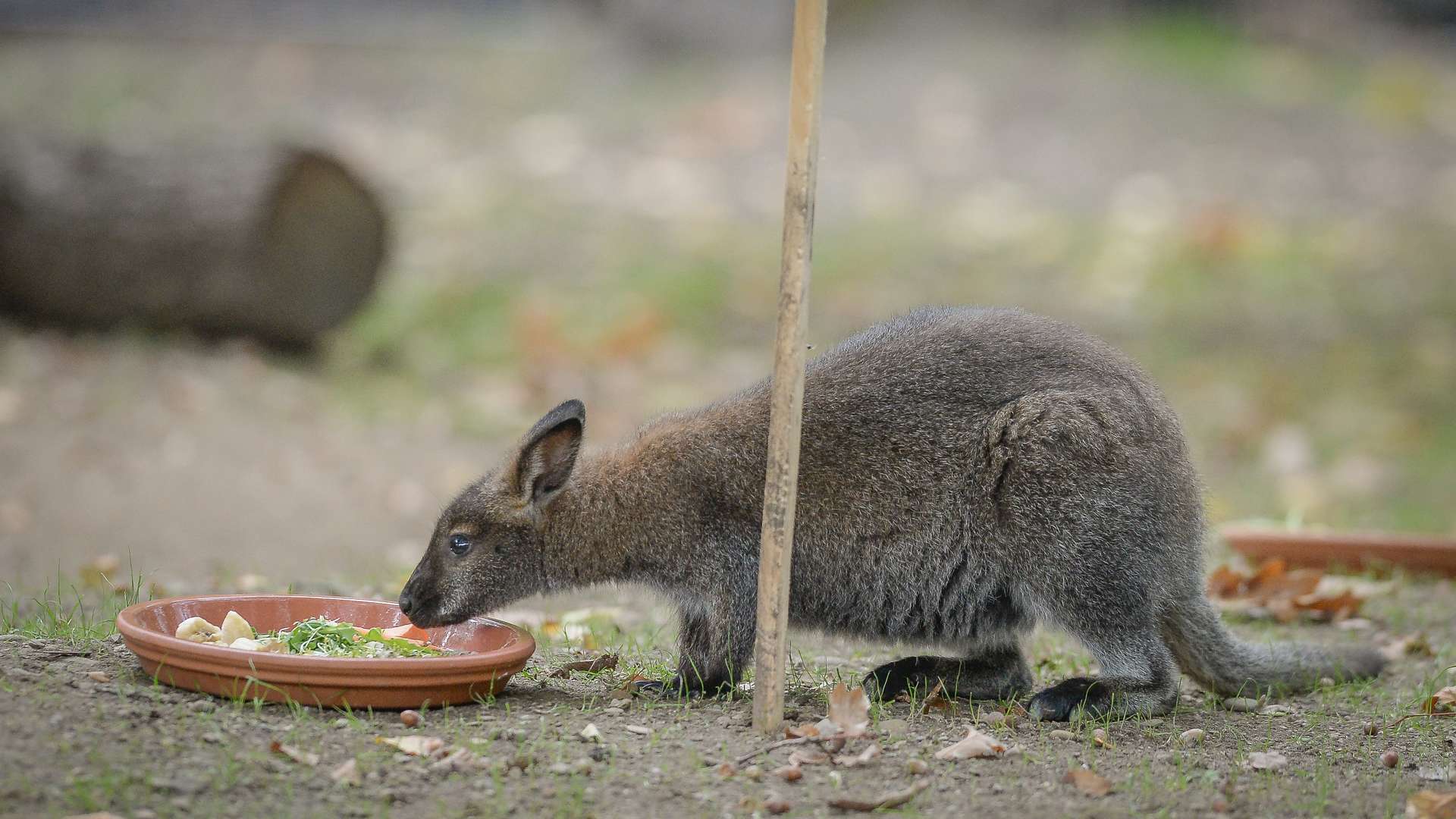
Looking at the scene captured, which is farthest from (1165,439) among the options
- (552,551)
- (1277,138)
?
(1277,138)

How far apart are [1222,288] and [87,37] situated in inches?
432

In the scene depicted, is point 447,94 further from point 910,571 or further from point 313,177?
point 910,571

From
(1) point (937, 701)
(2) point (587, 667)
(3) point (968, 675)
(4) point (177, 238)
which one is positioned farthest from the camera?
(4) point (177, 238)

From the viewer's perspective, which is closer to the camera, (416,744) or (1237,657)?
(416,744)

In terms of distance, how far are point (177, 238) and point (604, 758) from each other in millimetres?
7142

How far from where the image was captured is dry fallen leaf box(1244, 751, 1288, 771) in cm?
431

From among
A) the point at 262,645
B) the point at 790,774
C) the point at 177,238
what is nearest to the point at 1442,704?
the point at 790,774

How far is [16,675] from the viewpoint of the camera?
4.20 m

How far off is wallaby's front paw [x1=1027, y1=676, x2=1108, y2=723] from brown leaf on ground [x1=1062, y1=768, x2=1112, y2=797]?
0.70m

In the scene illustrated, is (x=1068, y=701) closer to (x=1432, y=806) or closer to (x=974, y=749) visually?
(x=974, y=749)

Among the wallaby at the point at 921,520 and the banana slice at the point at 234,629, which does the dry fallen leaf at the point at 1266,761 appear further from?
the banana slice at the point at 234,629

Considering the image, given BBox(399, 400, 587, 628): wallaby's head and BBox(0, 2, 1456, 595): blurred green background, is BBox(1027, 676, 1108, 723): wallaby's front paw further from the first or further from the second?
BBox(0, 2, 1456, 595): blurred green background

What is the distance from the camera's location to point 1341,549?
7.04 metres

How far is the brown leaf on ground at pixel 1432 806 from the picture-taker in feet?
12.7
